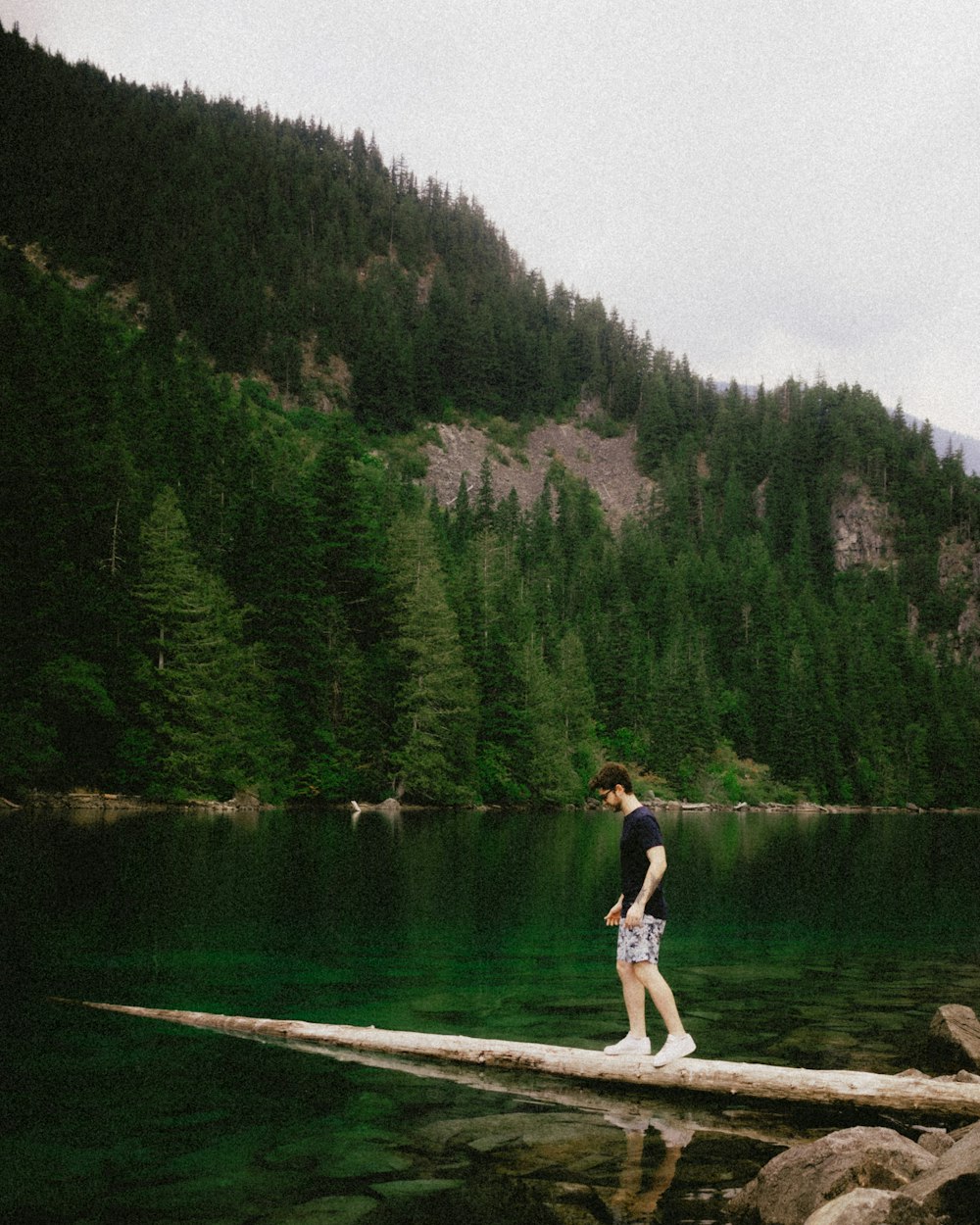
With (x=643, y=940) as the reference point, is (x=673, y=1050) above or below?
below

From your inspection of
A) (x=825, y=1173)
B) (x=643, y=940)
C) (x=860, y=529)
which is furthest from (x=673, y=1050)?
(x=860, y=529)

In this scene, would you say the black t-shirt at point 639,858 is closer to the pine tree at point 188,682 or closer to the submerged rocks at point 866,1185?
the submerged rocks at point 866,1185

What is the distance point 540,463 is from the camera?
169875 mm

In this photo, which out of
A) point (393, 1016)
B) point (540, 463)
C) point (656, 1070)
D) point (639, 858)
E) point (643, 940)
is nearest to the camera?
point (656, 1070)

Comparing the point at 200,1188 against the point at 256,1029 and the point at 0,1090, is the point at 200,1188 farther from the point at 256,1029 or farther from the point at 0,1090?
the point at 256,1029

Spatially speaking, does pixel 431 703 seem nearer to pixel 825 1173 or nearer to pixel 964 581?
pixel 825 1173

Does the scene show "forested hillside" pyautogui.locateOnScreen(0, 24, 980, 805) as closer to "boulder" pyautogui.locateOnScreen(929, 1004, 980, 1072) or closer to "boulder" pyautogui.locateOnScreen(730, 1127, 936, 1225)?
"boulder" pyautogui.locateOnScreen(929, 1004, 980, 1072)

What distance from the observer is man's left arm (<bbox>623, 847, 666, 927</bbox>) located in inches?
315

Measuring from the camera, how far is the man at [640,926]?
8.03 metres

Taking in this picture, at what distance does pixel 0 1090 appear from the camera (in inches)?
295

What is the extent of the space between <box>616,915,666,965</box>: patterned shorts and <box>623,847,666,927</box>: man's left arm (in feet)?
0.36

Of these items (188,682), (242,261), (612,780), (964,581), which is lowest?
(612,780)

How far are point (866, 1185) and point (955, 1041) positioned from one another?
469 centimetres

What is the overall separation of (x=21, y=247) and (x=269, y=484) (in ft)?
283
